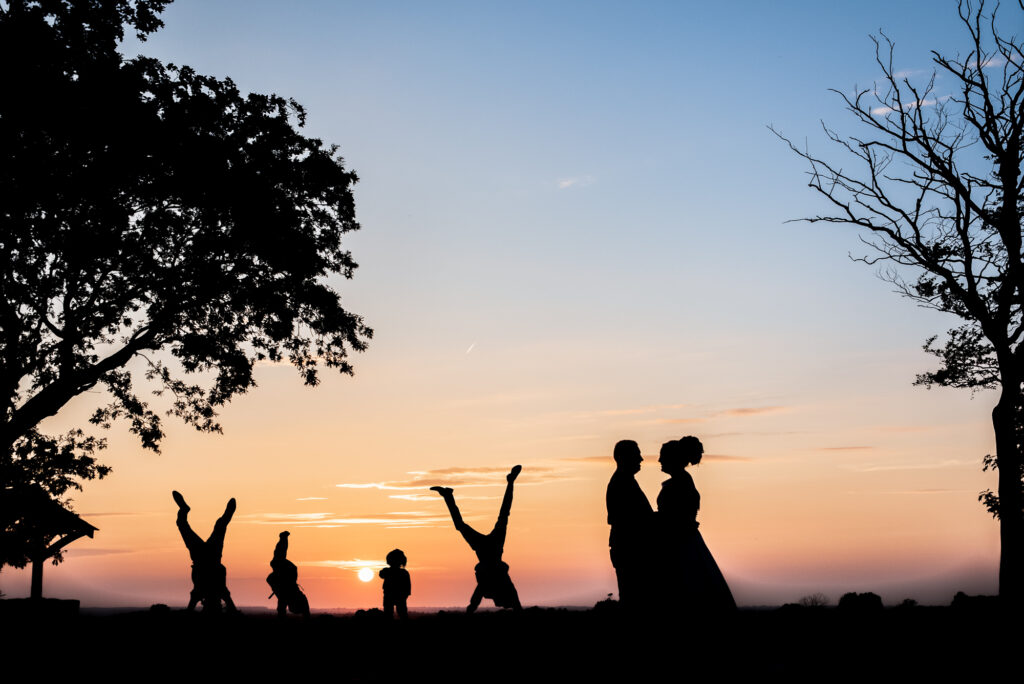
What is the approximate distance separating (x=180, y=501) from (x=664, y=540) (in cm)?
1020

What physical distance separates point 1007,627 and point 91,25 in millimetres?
20953

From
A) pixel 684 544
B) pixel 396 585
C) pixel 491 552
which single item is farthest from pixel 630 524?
pixel 396 585

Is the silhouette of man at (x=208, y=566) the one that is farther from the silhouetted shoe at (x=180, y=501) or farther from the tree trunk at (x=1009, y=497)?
the tree trunk at (x=1009, y=497)

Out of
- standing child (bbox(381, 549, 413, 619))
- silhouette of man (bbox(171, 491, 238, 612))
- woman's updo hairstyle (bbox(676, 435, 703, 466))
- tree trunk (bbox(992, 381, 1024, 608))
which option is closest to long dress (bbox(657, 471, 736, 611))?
woman's updo hairstyle (bbox(676, 435, 703, 466))

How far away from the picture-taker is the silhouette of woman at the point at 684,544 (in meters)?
9.09

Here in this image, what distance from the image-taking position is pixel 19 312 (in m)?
22.0

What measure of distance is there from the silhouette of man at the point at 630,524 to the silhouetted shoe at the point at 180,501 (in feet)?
30.9

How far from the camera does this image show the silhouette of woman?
9094 mm

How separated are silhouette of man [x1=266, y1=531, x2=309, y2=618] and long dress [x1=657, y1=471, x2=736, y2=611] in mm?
11044

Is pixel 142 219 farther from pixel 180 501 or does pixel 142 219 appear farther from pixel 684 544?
pixel 684 544

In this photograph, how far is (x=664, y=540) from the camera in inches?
369

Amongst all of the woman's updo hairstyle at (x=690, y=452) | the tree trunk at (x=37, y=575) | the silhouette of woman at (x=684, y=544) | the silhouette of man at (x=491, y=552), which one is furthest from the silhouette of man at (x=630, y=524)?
the tree trunk at (x=37, y=575)

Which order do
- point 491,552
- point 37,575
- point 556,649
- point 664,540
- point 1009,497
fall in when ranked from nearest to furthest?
point 664,540, point 556,649, point 491,552, point 1009,497, point 37,575

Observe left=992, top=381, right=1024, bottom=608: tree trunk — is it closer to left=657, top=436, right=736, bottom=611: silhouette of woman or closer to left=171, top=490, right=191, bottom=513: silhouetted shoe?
left=657, top=436, right=736, bottom=611: silhouette of woman
